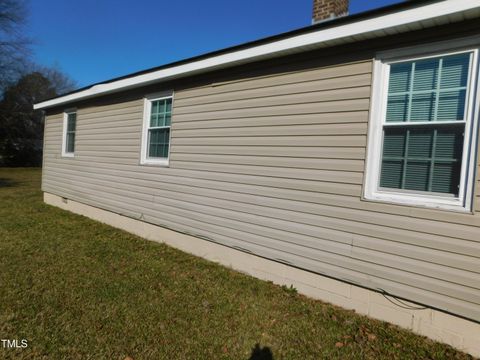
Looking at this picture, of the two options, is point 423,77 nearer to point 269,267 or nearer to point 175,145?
point 269,267

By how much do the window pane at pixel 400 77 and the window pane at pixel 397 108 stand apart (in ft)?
0.24

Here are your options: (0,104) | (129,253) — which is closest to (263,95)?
(129,253)

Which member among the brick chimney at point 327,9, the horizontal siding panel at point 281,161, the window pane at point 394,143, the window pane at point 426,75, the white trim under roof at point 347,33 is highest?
the brick chimney at point 327,9

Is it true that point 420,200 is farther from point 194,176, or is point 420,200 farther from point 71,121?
point 71,121

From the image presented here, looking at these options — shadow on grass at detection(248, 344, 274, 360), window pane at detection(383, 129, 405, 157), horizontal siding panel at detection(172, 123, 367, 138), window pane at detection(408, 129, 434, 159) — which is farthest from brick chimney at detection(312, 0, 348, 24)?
shadow on grass at detection(248, 344, 274, 360)

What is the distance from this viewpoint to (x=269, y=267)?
475 centimetres

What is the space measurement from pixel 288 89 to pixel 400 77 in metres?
1.42

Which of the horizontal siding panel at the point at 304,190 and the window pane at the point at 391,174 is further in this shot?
the window pane at the point at 391,174

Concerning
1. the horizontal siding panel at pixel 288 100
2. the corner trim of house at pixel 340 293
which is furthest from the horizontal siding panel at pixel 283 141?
the corner trim of house at pixel 340 293

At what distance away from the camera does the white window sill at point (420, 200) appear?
10.5 feet

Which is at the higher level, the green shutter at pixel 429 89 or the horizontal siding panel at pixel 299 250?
the green shutter at pixel 429 89

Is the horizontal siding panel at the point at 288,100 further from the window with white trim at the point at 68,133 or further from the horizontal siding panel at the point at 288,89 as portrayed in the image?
the window with white trim at the point at 68,133

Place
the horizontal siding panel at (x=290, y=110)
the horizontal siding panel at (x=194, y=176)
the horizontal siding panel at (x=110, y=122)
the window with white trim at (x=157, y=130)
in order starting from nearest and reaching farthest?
the horizontal siding panel at (x=290, y=110) → the horizontal siding panel at (x=194, y=176) → the window with white trim at (x=157, y=130) → the horizontal siding panel at (x=110, y=122)

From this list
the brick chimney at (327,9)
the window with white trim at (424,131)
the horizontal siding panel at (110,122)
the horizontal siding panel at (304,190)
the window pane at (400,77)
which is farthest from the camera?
the horizontal siding panel at (110,122)
